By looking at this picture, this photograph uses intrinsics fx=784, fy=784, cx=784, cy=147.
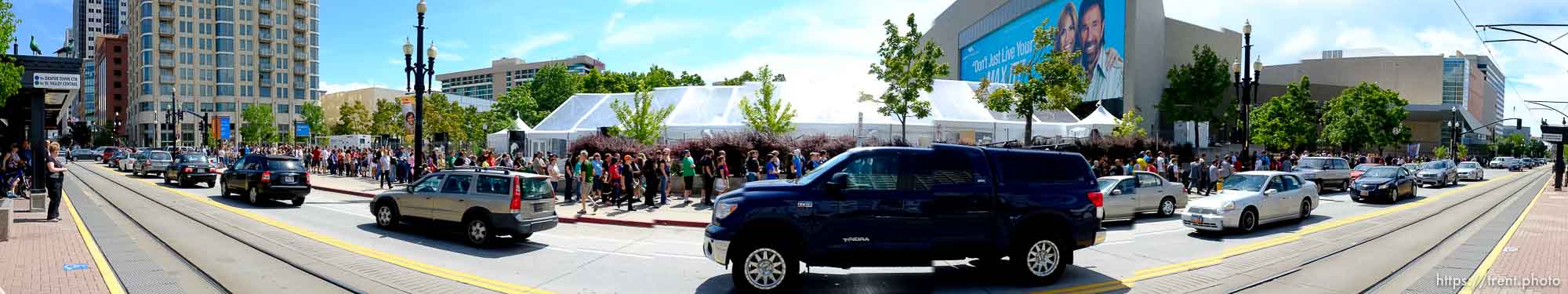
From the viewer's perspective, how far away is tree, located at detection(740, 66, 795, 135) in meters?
34.1

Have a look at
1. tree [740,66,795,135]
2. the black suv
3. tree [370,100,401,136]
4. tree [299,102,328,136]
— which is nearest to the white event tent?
tree [740,66,795,135]

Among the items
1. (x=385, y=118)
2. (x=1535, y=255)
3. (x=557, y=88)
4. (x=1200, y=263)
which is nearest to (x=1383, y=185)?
(x=1535, y=255)

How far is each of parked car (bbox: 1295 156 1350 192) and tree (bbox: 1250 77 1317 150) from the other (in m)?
39.4

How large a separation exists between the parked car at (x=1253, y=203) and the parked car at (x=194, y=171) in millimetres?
27269

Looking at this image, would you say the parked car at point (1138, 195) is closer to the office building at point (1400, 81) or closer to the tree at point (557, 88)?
the office building at point (1400, 81)

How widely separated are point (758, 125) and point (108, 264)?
25559 millimetres

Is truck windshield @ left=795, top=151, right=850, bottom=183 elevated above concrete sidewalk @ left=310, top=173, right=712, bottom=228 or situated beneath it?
elevated above

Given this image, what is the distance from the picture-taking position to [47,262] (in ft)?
30.2

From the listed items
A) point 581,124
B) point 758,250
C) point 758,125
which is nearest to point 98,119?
point 581,124

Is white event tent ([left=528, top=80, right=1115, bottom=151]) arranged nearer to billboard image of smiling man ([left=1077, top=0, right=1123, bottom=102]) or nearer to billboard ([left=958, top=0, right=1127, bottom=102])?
billboard ([left=958, top=0, right=1127, bottom=102])

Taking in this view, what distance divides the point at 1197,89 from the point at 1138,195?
151ft

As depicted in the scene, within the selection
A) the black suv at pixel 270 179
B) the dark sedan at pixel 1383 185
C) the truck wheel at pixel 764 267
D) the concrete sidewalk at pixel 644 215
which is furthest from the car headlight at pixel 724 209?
the dark sedan at pixel 1383 185

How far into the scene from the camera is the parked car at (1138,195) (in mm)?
15570

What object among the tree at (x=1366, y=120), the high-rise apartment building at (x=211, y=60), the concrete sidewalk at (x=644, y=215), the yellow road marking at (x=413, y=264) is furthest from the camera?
the high-rise apartment building at (x=211, y=60)
